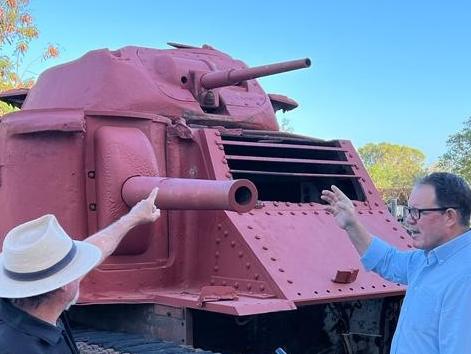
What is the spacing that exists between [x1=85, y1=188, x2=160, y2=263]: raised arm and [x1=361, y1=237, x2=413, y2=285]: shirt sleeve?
3.44 feet

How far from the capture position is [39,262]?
7.80 ft

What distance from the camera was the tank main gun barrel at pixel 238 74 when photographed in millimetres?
5789

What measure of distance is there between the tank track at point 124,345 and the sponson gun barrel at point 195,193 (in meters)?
0.80

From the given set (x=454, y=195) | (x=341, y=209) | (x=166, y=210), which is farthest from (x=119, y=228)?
(x=166, y=210)

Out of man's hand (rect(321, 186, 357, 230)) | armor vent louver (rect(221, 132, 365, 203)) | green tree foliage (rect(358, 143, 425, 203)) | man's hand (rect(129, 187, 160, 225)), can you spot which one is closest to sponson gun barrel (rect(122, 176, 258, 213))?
man's hand (rect(321, 186, 357, 230))

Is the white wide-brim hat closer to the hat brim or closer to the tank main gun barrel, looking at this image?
the hat brim

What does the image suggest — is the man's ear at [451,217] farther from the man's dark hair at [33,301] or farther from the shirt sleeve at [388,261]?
the man's dark hair at [33,301]

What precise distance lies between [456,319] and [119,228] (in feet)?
4.65

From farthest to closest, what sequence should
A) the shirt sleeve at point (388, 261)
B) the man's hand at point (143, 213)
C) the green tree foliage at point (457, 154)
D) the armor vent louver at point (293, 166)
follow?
the green tree foliage at point (457, 154) → the armor vent louver at point (293, 166) → the shirt sleeve at point (388, 261) → the man's hand at point (143, 213)

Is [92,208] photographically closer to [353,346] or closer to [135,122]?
[135,122]

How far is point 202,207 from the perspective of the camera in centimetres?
422

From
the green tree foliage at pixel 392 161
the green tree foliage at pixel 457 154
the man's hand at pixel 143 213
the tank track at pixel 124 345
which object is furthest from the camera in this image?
the green tree foliage at pixel 392 161

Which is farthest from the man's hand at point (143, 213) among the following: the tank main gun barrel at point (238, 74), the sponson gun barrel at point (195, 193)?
the tank main gun barrel at point (238, 74)

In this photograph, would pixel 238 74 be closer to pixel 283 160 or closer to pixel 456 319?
pixel 283 160
